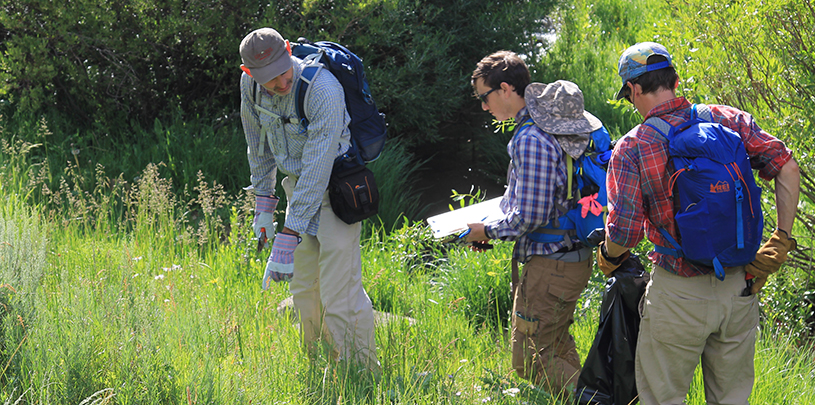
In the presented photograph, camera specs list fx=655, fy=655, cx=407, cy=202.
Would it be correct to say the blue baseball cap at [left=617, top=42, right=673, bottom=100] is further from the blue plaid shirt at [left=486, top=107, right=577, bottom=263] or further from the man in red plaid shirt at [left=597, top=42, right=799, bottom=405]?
the blue plaid shirt at [left=486, top=107, right=577, bottom=263]

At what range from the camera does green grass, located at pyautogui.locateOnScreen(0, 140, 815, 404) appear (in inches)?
105

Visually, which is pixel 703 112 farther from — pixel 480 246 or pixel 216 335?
pixel 216 335

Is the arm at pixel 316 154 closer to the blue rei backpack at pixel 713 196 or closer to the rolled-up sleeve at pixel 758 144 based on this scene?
the blue rei backpack at pixel 713 196

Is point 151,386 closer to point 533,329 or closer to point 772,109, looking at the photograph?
point 533,329

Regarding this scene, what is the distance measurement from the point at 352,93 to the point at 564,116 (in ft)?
3.59

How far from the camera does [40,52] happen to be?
21.8 feet

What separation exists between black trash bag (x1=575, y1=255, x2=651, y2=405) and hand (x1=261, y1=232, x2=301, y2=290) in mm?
1426

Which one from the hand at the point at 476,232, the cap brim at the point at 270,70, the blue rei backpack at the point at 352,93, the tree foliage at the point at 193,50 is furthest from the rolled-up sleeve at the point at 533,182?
the tree foliage at the point at 193,50

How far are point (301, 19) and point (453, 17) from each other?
6.74 ft

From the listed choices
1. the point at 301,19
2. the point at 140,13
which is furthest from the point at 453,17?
the point at 140,13

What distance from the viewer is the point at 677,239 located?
2.51 metres

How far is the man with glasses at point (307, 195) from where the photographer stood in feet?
10.1

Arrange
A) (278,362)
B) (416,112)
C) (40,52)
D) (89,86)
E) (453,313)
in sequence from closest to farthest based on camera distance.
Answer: (278,362) → (453,313) → (40,52) → (89,86) → (416,112)

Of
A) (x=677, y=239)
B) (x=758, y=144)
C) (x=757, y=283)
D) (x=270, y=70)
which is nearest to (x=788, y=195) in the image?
(x=758, y=144)
